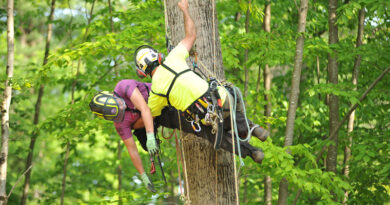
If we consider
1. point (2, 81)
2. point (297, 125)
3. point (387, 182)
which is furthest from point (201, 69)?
point (387, 182)

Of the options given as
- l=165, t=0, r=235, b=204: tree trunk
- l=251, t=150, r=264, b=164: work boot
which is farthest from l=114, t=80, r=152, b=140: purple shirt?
l=251, t=150, r=264, b=164: work boot

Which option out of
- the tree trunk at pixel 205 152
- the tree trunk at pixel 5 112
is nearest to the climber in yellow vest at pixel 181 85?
the tree trunk at pixel 205 152

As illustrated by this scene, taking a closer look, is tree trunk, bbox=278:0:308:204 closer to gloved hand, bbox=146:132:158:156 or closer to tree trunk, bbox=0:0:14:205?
gloved hand, bbox=146:132:158:156

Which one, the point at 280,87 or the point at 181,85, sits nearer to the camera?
the point at 181,85

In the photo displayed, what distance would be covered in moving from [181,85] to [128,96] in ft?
2.07

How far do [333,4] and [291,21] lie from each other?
1.26 m

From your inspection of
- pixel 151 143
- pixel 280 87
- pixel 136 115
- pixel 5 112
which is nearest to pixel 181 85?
pixel 151 143

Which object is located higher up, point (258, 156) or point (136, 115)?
point (136, 115)

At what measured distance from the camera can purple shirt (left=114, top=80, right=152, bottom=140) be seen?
4333mm

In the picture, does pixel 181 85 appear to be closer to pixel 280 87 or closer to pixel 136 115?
pixel 136 115

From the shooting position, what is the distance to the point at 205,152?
461cm

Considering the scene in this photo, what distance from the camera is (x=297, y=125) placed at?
859 cm

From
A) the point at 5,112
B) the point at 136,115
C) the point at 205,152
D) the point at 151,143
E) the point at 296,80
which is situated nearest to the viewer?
the point at 151,143

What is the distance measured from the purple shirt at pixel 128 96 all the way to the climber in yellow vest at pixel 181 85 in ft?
0.58
